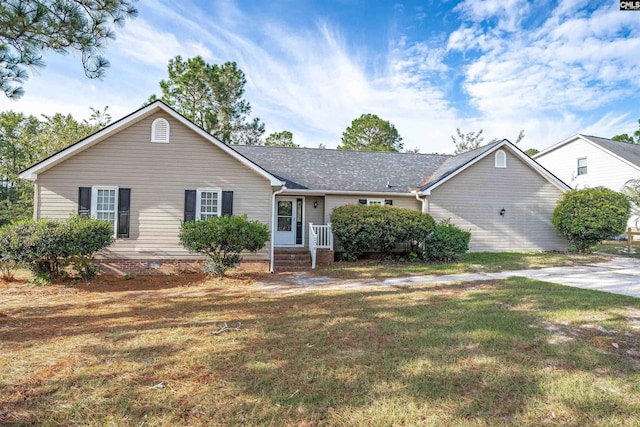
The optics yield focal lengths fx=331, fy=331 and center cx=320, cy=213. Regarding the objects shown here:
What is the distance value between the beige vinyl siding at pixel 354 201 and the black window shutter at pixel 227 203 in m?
4.28

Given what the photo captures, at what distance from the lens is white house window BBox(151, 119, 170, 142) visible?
1018 cm

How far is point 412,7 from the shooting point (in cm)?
1155

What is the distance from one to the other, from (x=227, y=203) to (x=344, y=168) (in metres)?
6.56

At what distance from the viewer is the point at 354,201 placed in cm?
1380

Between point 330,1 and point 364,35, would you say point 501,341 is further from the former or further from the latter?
point 364,35

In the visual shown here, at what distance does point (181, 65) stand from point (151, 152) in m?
20.2

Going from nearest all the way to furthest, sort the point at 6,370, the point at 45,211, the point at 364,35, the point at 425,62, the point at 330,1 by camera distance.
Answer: the point at 6,370, the point at 45,211, the point at 330,1, the point at 364,35, the point at 425,62

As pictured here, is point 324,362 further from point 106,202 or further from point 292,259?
point 106,202

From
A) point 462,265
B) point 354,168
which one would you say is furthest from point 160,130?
point 462,265

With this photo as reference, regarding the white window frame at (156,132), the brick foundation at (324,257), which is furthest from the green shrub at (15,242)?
the brick foundation at (324,257)

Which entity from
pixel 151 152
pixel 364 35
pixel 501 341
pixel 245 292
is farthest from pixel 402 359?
pixel 364 35

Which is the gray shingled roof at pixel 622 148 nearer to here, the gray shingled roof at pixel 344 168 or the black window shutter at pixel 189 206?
the gray shingled roof at pixel 344 168

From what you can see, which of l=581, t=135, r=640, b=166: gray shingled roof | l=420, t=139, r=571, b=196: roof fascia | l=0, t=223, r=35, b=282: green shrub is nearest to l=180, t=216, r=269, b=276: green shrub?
l=0, t=223, r=35, b=282: green shrub

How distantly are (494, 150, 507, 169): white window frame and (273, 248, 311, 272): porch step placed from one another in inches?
363
